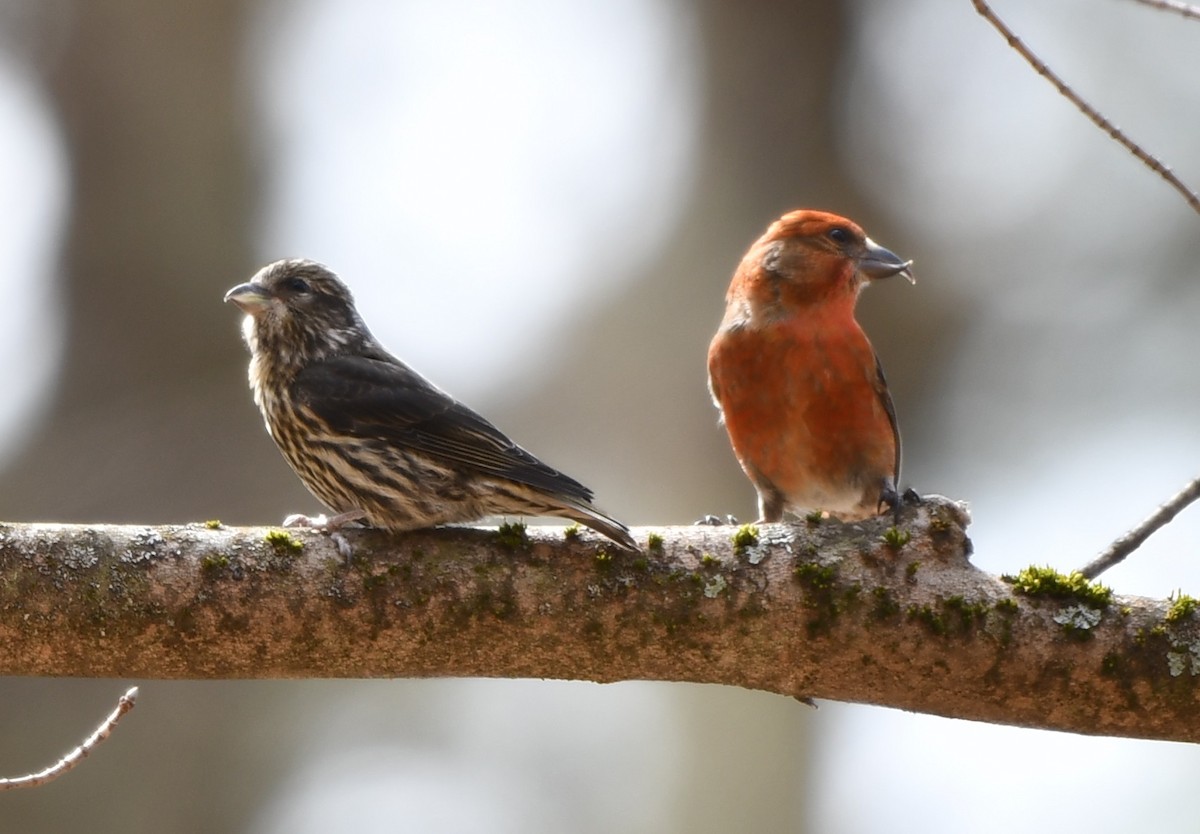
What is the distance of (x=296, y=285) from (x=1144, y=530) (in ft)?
10.4

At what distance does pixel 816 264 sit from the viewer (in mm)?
5551

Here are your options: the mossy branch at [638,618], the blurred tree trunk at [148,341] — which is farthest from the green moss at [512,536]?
the blurred tree trunk at [148,341]

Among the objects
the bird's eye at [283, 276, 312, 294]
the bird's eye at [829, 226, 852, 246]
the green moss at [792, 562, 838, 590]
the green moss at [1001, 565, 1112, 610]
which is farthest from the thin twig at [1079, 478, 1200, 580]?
the bird's eye at [283, 276, 312, 294]

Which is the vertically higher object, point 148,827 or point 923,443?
point 923,443

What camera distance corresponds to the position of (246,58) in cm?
975

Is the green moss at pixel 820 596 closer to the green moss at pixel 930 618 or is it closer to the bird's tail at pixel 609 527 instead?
the green moss at pixel 930 618

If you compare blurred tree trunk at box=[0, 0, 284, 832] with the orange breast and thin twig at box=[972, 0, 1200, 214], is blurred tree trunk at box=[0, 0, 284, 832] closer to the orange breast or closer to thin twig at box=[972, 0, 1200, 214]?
the orange breast

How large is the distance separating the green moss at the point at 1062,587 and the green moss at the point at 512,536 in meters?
1.34

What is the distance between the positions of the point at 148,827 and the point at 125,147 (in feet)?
14.2

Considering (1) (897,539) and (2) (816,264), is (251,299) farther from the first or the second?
(1) (897,539)

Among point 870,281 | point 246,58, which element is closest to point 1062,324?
point 870,281

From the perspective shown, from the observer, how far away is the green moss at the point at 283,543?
386 cm

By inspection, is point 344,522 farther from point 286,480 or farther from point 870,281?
point 286,480

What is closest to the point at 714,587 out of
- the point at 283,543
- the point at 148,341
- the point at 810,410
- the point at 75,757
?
the point at 283,543
